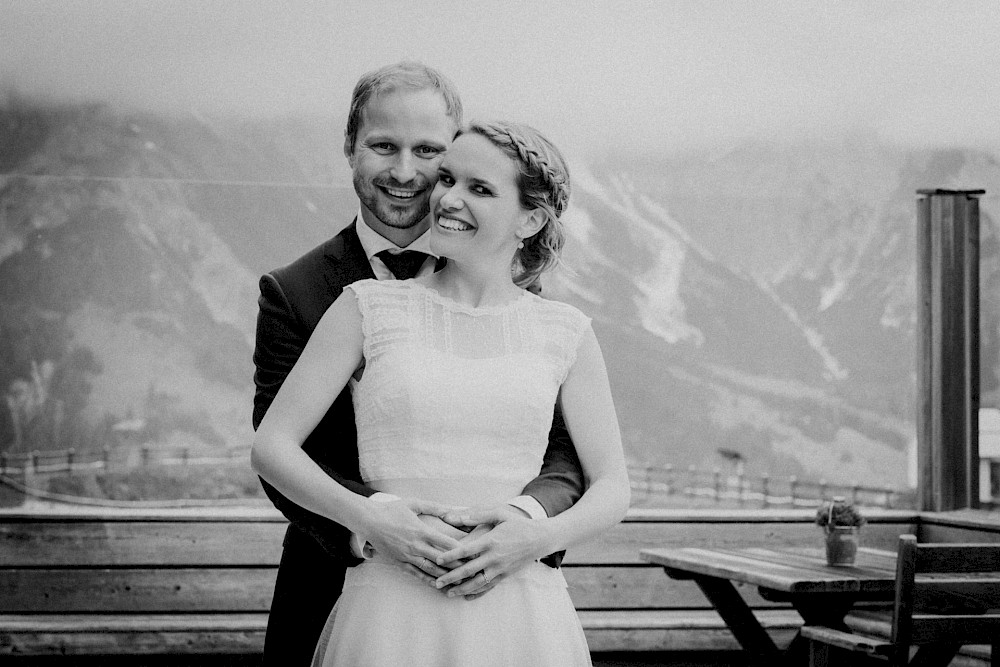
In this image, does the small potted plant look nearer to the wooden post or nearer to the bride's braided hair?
the wooden post

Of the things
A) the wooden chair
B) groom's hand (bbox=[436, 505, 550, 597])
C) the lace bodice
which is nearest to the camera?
groom's hand (bbox=[436, 505, 550, 597])

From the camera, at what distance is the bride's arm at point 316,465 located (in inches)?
56.9

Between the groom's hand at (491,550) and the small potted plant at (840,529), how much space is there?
238cm

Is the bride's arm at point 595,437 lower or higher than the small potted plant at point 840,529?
higher

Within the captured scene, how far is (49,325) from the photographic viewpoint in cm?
446

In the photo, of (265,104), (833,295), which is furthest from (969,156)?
(265,104)

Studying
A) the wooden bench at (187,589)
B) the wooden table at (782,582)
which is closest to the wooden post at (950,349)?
the wooden table at (782,582)

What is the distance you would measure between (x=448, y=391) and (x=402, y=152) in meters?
0.38

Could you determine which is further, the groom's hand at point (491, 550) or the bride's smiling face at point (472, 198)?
the bride's smiling face at point (472, 198)

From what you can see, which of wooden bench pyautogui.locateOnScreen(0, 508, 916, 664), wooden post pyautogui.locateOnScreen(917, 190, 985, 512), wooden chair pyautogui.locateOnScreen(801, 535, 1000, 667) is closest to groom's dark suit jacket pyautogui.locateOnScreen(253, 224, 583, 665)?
wooden chair pyautogui.locateOnScreen(801, 535, 1000, 667)

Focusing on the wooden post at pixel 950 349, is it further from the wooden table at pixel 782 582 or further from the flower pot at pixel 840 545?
the flower pot at pixel 840 545

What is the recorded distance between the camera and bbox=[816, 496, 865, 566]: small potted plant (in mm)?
3639

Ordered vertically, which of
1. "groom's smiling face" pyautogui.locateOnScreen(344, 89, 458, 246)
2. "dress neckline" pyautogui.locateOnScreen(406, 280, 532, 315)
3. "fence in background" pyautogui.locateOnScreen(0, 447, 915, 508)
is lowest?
"fence in background" pyautogui.locateOnScreen(0, 447, 915, 508)

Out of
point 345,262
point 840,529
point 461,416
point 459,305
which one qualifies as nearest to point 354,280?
point 345,262
